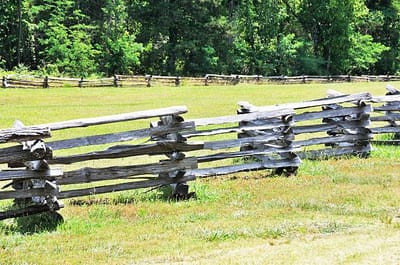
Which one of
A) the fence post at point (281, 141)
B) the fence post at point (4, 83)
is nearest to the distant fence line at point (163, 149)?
the fence post at point (281, 141)

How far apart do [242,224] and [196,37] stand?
4738 cm

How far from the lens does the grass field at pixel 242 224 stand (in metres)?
6.52

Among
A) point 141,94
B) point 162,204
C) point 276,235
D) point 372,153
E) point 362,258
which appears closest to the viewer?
point 362,258

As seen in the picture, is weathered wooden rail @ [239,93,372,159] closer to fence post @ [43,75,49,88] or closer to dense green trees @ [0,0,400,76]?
fence post @ [43,75,49,88]

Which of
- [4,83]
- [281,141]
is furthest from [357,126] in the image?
[4,83]

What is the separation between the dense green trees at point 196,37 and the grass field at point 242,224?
3775 cm

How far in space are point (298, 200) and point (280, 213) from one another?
818 millimetres

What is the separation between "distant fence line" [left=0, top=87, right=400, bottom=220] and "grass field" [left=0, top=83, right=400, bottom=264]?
0.30 m

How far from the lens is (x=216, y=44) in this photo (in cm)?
5569

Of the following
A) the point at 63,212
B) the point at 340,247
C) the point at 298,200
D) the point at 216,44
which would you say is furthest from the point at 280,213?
the point at 216,44

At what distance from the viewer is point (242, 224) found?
7.79 m

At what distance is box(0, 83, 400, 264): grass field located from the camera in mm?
6516

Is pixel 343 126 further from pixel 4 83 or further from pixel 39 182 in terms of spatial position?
pixel 4 83

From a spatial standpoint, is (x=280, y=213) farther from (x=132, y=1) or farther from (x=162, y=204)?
(x=132, y=1)
